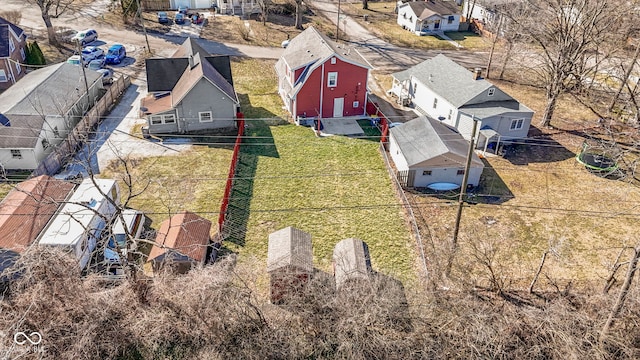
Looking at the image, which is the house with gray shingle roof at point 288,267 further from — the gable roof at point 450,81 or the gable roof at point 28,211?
the gable roof at point 450,81

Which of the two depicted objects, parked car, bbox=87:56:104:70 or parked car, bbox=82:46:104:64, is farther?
parked car, bbox=82:46:104:64

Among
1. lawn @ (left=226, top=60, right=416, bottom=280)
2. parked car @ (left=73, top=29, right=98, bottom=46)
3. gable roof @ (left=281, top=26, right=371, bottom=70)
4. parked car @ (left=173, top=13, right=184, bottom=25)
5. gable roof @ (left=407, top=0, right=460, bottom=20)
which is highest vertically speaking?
gable roof @ (left=407, top=0, right=460, bottom=20)

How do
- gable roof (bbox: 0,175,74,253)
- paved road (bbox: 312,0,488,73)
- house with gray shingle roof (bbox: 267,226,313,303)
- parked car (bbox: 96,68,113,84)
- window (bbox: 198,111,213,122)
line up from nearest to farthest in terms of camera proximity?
house with gray shingle roof (bbox: 267,226,313,303) → gable roof (bbox: 0,175,74,253) → window (bbox: 198,111,213,122) → parked car (bbox: 96,68,113,84) → paved road (bbox: 312,0,488,73)

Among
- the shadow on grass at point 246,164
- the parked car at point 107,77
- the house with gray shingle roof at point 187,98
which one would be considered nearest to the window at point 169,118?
the house with gray shingle roof at point 187,98

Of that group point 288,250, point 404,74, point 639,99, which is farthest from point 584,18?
point 288,250

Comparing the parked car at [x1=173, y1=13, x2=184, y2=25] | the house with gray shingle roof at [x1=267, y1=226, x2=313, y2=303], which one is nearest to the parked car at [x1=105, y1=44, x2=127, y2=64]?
the parked car at [x1=173, y1=13, x2=184, y2=25]

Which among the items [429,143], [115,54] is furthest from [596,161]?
[115,54]

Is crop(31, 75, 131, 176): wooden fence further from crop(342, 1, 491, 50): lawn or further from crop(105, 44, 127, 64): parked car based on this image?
crop(342, 1, 491, 50): lawn
